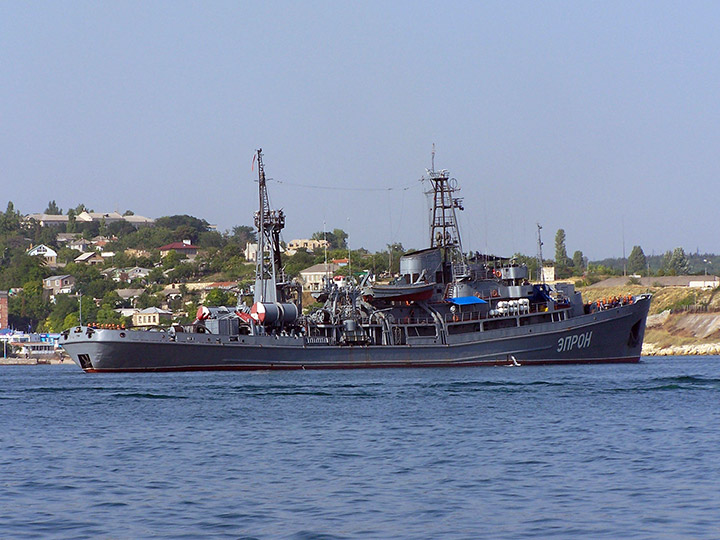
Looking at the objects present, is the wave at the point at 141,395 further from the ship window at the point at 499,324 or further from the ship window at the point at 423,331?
the ship window at the point at 499,324

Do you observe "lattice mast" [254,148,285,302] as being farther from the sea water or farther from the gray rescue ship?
the sea water

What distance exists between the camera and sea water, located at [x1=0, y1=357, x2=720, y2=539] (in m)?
24.1

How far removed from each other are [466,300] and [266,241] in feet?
55.0

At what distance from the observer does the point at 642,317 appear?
298 ft

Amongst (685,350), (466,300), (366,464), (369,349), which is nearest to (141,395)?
(366,464)

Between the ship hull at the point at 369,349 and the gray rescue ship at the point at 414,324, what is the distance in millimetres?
73

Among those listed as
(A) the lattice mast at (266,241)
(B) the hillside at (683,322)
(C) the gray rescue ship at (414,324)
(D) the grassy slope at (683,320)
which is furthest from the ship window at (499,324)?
(D) the grassy slope at (683,320)

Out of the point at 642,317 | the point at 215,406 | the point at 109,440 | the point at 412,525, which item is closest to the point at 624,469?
the point at 412,525

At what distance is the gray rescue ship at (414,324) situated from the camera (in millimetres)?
81125

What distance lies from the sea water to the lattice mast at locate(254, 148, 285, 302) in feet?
94.4

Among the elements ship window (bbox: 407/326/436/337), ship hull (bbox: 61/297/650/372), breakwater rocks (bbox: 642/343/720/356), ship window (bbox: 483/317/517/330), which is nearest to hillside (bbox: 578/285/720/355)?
breakwater rocks (bbox: 642/343/720/356)

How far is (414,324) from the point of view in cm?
8500

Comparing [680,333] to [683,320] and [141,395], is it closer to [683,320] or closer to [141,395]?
[683,320]

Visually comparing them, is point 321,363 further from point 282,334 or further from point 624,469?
point 624,469
